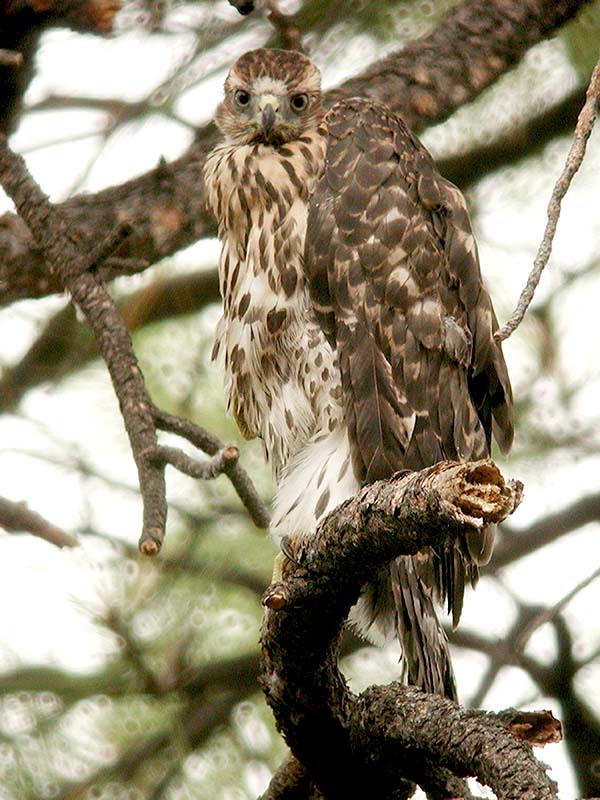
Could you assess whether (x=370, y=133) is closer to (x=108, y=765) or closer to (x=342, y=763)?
(x=342, y=763)

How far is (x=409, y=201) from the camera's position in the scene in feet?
12.3

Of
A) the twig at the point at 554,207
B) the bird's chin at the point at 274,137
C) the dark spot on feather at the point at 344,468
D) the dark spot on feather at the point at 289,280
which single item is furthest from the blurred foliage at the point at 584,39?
the twig at the point at 554,207

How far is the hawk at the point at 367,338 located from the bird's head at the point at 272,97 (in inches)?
3.3

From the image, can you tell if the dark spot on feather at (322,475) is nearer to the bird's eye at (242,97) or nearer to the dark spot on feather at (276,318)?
the dark spot on feather at (276,318)

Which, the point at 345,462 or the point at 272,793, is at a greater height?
the point at 345,462

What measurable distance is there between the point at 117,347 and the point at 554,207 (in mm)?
1262

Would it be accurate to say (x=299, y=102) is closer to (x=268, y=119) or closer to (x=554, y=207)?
(x=268, y=119)

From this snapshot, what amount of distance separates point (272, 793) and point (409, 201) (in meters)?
1.65

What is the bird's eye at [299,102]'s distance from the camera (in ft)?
13.6

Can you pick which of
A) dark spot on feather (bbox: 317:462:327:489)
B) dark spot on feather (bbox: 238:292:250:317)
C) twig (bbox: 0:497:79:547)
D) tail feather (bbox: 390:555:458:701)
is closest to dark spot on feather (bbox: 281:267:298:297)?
dark spot on feather (bbox: 238:292:250:317)

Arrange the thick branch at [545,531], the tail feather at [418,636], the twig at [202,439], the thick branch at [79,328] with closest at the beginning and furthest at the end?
the twig at [202,439], the tail feather at [418,636], the thick branch at [545,531], the thick branch at [79,328]

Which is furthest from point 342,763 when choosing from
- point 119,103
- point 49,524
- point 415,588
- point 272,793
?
point 119,103

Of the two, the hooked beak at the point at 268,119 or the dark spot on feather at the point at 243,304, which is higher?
the hooked beak at the point at 268,119

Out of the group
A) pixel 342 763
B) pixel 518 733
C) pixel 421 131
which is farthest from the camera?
pixel 421 131
